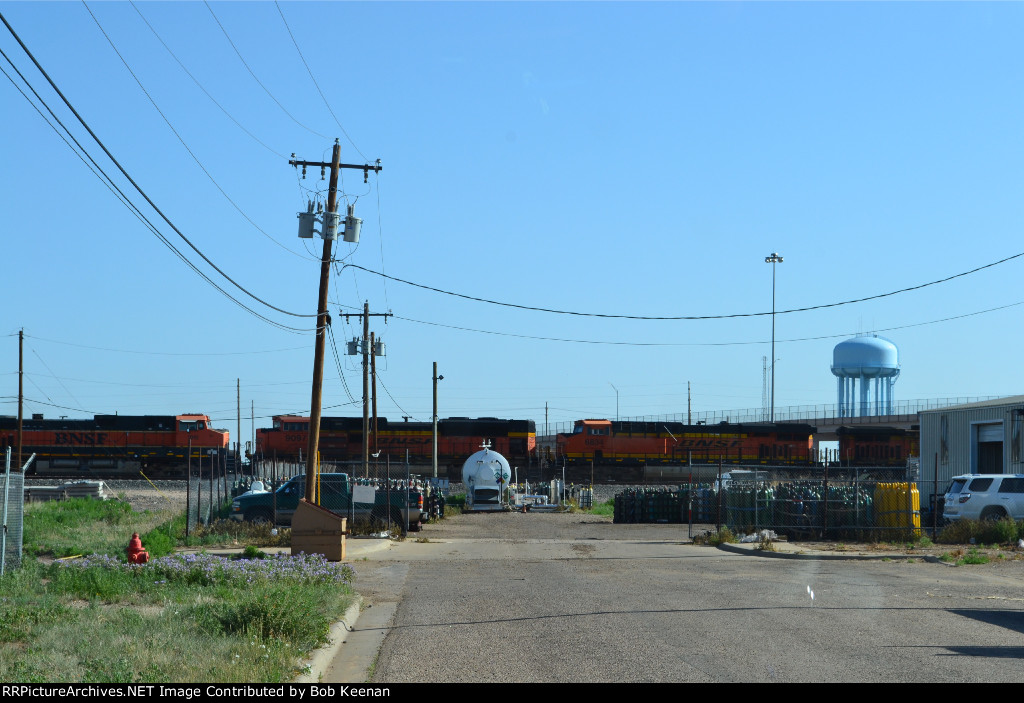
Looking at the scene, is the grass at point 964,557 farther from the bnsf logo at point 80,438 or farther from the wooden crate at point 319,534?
the bnsf logo at point 80,438

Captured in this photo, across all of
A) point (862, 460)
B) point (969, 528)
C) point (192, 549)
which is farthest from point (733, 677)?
point (862, 460)

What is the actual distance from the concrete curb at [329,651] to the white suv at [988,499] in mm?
19343

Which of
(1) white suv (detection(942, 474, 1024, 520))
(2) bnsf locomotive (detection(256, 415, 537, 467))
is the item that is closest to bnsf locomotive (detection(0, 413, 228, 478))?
(2) bnsf locomotive (detection(256, 415, 537, 467))

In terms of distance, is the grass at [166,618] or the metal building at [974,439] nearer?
the grass at [166,618]

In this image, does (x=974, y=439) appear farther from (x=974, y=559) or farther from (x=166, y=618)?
(x=166, y=618)

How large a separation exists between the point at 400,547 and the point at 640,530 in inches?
397

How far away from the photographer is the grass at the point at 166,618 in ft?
24.6

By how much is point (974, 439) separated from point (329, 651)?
32.9m

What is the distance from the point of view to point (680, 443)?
6222 centimetres

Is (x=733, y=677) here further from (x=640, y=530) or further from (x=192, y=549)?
(x=640, y=530)

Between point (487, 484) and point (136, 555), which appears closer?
point (136, 555)

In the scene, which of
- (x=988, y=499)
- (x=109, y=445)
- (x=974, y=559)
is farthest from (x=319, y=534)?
(x=109, y=445)

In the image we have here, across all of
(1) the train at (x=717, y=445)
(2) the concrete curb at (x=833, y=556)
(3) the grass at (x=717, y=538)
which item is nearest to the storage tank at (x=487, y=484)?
(1) the train at (x=717, y=445)

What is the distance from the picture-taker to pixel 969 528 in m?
24.2
